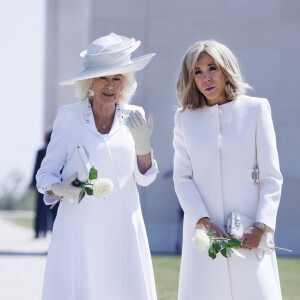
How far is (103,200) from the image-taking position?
6.04 meters

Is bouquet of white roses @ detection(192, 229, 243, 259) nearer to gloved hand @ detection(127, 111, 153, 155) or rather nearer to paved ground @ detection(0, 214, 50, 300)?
gloved hand @ detection(127, 111, 153, 155)

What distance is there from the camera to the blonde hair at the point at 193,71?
18.7 ft

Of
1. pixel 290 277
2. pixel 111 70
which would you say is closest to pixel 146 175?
pixel 111 70

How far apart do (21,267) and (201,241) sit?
7.16 meters

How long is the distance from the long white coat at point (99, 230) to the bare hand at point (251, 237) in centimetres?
83

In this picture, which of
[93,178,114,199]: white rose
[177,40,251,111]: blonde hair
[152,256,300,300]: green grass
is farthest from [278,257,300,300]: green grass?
[93,178,114,199]: white rose

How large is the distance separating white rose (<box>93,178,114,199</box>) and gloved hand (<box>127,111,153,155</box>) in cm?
34

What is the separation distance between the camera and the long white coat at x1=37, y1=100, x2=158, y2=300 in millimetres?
5949

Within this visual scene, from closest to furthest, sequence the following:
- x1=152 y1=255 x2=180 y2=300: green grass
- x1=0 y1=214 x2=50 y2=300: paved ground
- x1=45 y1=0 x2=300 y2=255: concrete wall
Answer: x1=152 y1=255 x2=180 y2=300: green grass → x1=0 y1=214 x2=50 y2=300: paved ground → x1=45 y1=0 x2=300 y2=255: concrete wall

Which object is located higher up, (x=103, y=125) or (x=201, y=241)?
(x=103, y=125)

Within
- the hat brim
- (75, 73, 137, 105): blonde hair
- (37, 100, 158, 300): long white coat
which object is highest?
the hat brim

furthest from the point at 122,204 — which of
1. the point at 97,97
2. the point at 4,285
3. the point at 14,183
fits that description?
the point at 14,183

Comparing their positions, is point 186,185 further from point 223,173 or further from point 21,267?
point 21,267

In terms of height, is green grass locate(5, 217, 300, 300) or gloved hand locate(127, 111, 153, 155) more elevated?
gloved hand locate(127, 111, 153, 155)
